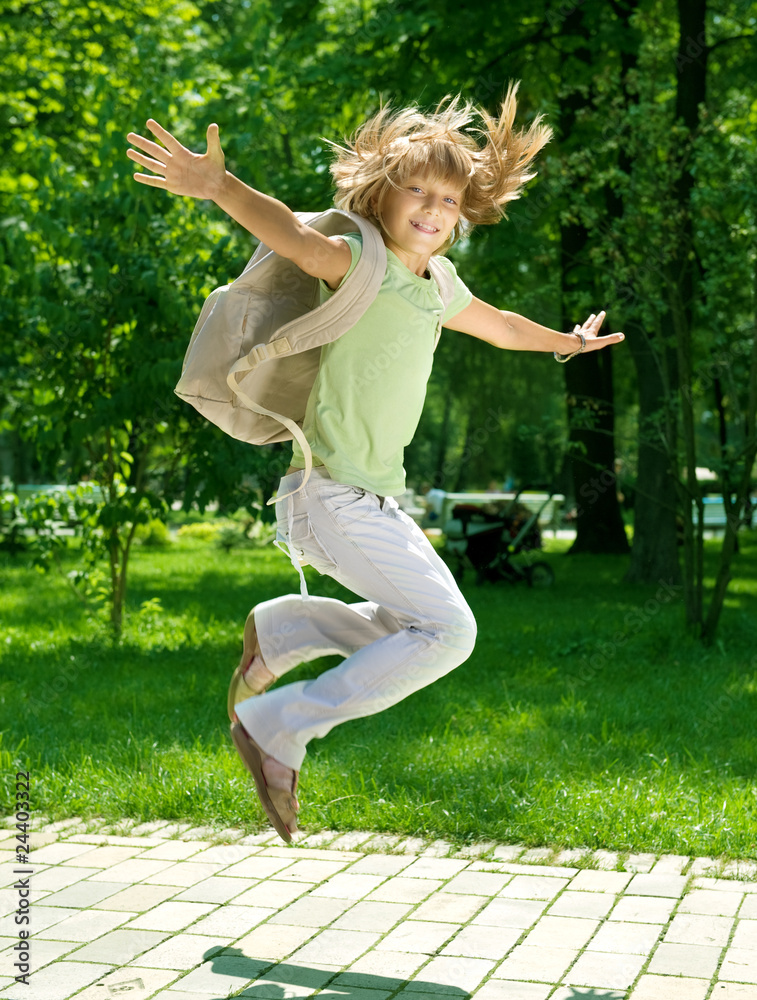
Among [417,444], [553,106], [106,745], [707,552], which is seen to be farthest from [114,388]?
[417,444]

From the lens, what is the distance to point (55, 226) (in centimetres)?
876

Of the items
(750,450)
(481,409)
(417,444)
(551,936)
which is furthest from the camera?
(417,444)

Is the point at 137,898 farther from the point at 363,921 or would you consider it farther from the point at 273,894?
the point at 363,921

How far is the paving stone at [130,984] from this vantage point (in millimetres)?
3344

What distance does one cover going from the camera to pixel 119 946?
3744 millimetres

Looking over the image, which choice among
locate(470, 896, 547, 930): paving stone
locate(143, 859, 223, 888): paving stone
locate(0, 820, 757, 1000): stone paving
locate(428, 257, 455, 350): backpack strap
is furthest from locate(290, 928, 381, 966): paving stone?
locate(428, 257, 455, 350): backpack strap

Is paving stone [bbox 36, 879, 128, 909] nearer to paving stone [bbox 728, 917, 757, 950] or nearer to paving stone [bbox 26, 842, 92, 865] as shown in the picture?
paving stone [bbox 26, 842, 92, 865]

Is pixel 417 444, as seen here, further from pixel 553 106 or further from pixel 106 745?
pixel 106 745

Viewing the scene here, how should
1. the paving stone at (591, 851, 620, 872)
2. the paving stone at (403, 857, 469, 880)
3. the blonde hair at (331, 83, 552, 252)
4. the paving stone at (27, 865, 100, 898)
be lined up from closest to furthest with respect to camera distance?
the blonde hair at (331, 83, 552, 252), the paving stone at (27, 865, 100, 898), the paving stone at (403, 857, 469, 880), the paving stone at (591, 851, 620, 872)

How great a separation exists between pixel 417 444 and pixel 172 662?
4627 cm

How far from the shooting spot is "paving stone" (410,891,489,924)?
402cm

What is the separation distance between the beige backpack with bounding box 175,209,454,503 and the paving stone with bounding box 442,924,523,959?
1.56 meters

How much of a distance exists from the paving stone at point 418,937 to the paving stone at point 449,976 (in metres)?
0.11

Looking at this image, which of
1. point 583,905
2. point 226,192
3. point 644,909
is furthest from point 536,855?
point 226,192
